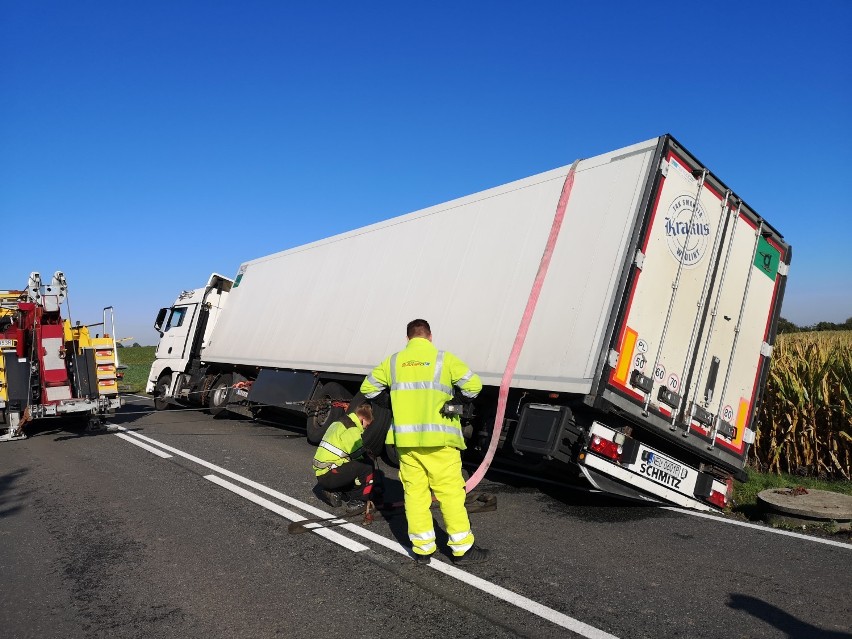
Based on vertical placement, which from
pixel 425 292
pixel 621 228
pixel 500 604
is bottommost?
pixel 500 604

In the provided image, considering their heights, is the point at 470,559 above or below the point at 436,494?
below

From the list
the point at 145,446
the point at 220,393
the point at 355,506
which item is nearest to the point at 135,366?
the point at 220,393

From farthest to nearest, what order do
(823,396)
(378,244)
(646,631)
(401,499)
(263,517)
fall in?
1. (378,244)
2. (823,396)
3. (401,499)
4. (263,517)
5. (646,631)

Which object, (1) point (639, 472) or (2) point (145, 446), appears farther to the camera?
(2) point (145, 446)

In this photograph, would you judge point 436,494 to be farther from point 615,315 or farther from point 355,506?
point 615,315

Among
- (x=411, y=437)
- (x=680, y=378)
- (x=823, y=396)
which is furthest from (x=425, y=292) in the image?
(x=823, y=396)

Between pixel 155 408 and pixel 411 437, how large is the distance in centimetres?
1356

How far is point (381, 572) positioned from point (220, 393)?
10196 millimetres

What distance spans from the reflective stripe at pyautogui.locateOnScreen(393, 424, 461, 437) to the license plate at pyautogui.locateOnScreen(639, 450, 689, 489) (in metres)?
2.35

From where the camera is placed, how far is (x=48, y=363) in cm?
1155

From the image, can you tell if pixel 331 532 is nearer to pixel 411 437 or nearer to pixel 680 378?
pixel 411 437

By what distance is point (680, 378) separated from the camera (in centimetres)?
629

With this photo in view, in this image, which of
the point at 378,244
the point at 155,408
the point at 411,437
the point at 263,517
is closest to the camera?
the point at 411,437

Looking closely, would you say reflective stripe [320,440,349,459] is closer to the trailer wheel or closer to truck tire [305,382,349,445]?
truck tire [305,382,349,445]
